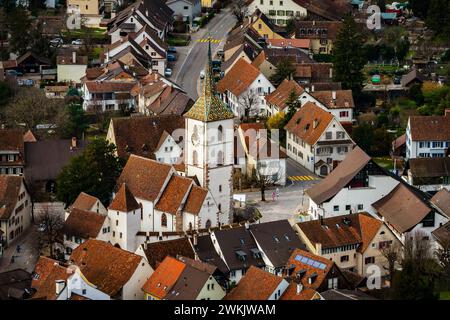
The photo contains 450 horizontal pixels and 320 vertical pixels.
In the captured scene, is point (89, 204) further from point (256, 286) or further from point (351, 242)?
point (256, 286)

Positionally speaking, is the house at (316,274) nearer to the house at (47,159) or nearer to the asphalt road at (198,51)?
the house at (47,159)

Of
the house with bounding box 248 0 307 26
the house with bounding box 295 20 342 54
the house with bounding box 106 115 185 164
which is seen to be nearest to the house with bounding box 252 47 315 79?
the house with bounding box 295 20 342 54

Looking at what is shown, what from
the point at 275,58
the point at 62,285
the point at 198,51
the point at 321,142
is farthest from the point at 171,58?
the point at 62,285

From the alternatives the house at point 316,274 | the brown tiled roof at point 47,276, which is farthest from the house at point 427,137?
the brown tiled roof at point 47,276

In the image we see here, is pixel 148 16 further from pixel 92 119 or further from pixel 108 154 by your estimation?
pixel 108 154

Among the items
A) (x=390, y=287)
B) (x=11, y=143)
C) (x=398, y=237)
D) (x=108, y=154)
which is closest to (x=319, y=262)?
(x=390, y=287)
